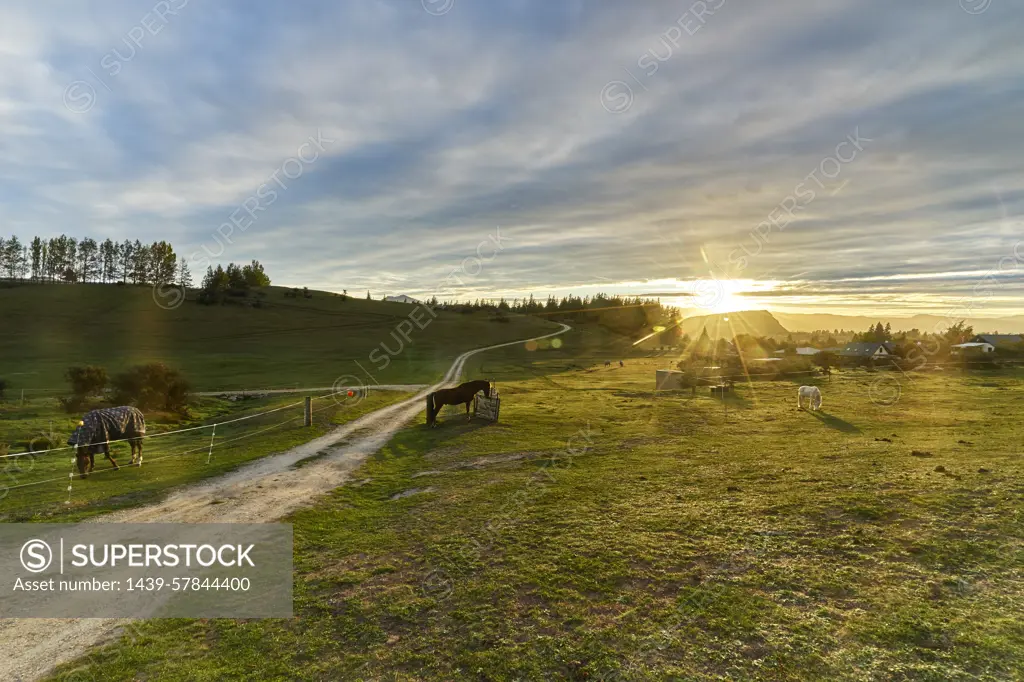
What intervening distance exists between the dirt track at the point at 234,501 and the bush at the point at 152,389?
603 inches

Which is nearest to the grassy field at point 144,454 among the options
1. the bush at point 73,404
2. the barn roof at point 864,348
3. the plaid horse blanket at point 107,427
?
the bush at point 73,404

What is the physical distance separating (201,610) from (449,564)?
4.22m

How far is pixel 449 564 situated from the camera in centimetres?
925

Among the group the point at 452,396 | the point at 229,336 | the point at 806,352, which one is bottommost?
the point at 452,396

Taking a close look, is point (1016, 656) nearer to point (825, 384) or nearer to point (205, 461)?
point (205, 461)

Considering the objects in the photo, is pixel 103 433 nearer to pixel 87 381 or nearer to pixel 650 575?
pixel 650 575

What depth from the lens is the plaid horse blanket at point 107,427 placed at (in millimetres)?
16375

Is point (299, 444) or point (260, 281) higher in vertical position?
point (260, 281)

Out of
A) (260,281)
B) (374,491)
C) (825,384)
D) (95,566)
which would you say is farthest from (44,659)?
(260,281)

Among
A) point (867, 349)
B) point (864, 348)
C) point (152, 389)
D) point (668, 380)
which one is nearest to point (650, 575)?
point (668, 380)

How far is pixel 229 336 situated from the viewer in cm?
9538

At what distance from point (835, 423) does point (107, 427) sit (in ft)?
104

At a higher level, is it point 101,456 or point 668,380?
point 668,380

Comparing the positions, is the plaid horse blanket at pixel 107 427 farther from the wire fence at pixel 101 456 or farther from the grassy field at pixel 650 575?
the grassy field at pixel 650 575
